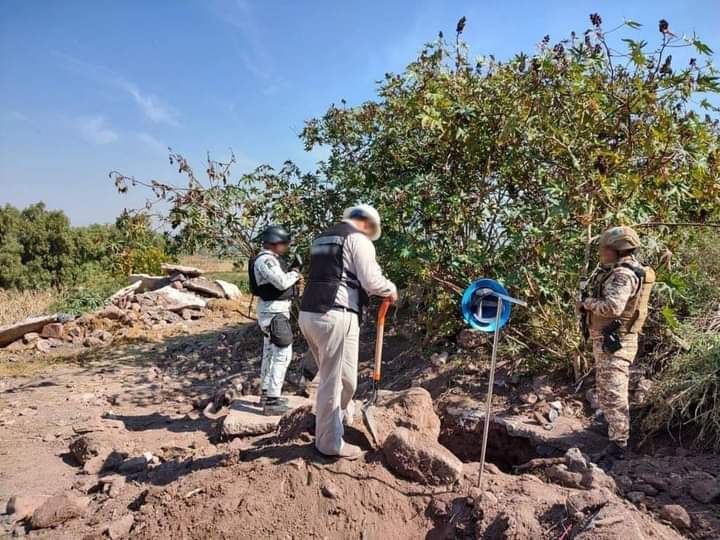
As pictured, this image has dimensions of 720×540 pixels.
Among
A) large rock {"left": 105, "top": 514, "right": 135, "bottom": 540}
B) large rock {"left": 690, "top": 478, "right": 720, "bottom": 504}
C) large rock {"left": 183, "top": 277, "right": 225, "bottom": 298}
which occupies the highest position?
large rock {"left": 183, "top": 277, "right": 225, "bottom": 298}

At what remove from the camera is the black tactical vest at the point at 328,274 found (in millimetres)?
3117

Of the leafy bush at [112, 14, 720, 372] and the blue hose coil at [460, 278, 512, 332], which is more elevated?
the leafy bush at [112, 14, 720, 372]

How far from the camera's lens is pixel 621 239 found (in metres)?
3.59

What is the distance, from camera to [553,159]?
4.52 metres

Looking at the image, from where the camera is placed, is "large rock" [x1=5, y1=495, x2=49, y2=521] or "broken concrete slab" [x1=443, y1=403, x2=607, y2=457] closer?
"large rock" [x1=5, y1=495, x2=49, y2=521]

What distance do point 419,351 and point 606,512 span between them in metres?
3.72

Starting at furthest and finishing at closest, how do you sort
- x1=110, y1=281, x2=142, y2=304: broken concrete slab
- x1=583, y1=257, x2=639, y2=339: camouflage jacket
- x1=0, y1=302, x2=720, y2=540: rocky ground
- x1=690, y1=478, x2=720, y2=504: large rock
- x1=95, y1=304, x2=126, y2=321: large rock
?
1. x1=110, y1=281, x2=142, y2=304: broken concrete slab
2. x1=95, y1=304, x2=126, y2=321: large rock
3. x1=583, y1=257, x2=639, y2=339: camouflage jacket
4. x1=690, y1=478, x2=720, y2=504: large rock
5. x1=0, y1=302, x2=720, y2=540: rocky ground

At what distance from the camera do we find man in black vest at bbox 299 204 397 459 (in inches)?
123

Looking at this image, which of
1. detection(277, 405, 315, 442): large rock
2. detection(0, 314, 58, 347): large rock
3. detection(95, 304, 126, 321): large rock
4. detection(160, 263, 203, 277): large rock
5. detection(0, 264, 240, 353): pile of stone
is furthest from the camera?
detection(160, 263, 203, 277): large rock

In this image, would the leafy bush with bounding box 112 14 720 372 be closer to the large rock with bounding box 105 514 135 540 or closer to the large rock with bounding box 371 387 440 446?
the large rock with bounding box 371 387 440 446

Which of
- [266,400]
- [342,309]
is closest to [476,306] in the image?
[342,309]

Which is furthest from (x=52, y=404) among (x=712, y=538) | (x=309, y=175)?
(x=712, y=538)

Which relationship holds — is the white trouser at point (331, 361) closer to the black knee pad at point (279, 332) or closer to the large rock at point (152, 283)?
the black knee pad at point (279, 332)

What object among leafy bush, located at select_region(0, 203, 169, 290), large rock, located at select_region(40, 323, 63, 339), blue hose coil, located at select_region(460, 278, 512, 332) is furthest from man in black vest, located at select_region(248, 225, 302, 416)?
leafy bush, located at select_region(0, 203, 169, 290)
